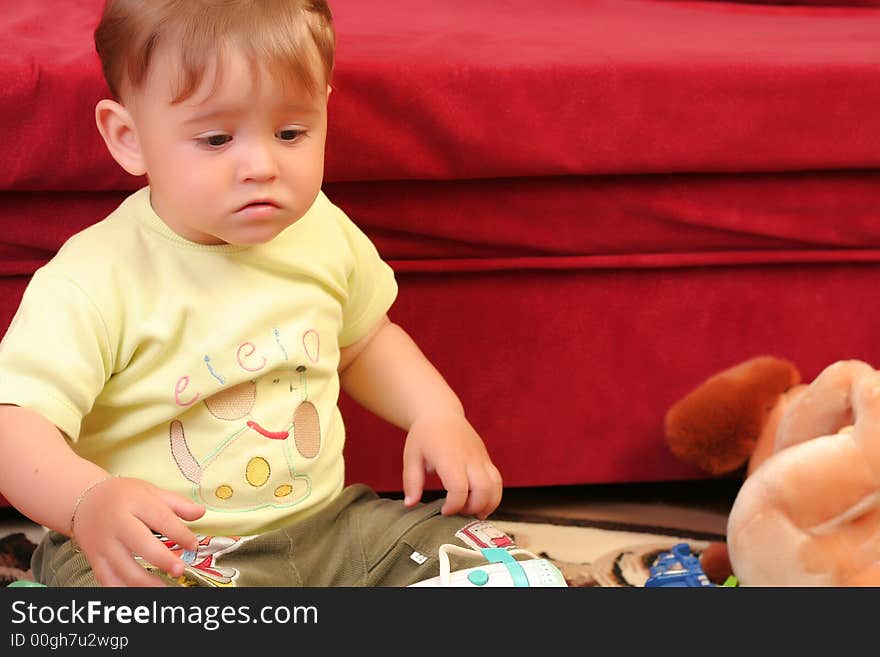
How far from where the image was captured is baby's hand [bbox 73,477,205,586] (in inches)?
29.5

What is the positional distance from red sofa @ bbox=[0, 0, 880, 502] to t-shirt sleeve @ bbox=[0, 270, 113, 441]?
0.77 feet

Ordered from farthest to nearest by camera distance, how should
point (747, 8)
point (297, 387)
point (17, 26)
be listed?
point (747, 8), point (17, 26), point (297, 387)

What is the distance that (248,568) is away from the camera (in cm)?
87

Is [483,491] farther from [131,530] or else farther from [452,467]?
[131,530]

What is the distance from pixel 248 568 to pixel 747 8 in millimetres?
1084

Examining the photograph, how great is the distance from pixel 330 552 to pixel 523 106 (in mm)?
466

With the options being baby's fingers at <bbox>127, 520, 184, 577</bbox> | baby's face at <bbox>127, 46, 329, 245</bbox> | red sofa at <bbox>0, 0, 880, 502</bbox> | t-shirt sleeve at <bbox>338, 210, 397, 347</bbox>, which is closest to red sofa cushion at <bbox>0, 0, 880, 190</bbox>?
red sofa at <bbox>0, 0, 880, 502</bbox>

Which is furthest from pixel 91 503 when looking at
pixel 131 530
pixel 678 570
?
pixel 678 570

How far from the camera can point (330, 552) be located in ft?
3.05

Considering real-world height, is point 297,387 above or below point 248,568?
above
